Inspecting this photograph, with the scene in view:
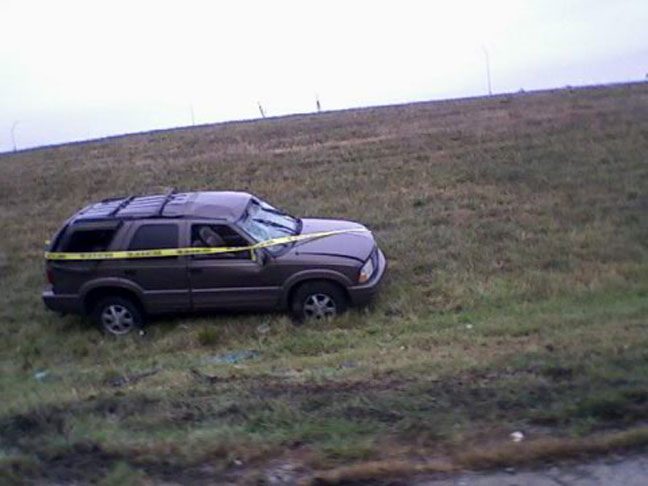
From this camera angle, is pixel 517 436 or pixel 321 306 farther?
pixel 321 306

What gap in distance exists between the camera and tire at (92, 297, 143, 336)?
463 inches

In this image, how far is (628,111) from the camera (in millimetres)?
22297

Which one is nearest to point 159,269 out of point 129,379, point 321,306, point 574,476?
point 321,306

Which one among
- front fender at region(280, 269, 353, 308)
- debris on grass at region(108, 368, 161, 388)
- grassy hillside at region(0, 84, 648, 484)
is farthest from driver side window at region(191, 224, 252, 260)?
debris on grass at region(108, 368, 161, 388)

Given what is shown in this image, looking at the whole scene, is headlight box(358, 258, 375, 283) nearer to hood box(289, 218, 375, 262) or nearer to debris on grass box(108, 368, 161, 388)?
hood box(289, 218, 375, 262)

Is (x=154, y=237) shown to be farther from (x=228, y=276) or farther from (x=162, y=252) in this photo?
(x=228, y=276)

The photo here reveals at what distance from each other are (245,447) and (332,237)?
666 cm

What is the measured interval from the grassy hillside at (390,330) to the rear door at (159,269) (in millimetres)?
408

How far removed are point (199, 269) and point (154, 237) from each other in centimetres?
72

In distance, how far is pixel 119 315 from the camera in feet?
38.6

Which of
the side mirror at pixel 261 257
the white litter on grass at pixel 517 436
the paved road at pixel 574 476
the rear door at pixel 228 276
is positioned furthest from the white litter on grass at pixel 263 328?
the paved road at pixel 574 476

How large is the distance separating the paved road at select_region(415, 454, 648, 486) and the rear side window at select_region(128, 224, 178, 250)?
7.31 metres

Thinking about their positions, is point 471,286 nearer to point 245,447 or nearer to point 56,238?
point 56,238

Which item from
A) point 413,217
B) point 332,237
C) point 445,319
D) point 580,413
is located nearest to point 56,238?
point 332,237
